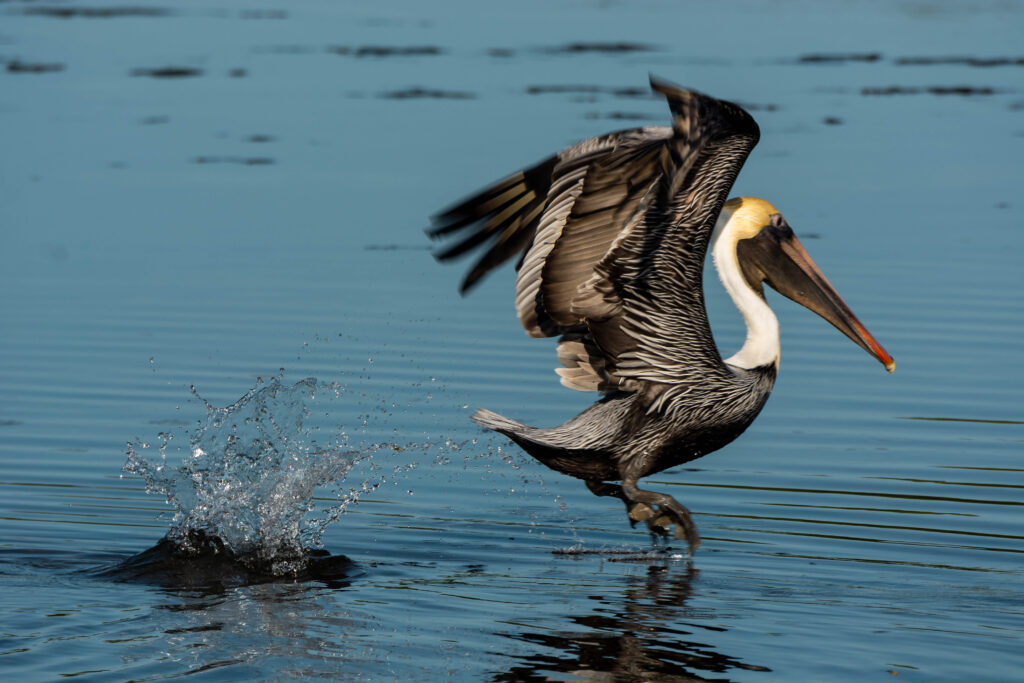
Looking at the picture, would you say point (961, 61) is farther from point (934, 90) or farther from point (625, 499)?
point (625, 499)

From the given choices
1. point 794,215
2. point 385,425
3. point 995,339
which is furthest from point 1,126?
point 995,339

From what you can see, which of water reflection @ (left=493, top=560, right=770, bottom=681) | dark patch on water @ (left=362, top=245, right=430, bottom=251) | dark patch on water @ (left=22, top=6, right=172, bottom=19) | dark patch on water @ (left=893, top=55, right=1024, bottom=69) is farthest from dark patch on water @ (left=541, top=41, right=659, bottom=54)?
water reflection @ (left=493, top=560, right=770, bottom=681)

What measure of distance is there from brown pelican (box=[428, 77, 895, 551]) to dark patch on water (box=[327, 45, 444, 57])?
1371 cm

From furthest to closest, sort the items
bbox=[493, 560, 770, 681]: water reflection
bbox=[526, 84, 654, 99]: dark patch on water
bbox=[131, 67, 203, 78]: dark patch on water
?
1. bbox=[131, 67, 203, 78]: dark patch on water
2. bbox=[526, 84, 654, 99]: dark patch on water
3. bbox=[493, 560, 770, 681]: water reflection

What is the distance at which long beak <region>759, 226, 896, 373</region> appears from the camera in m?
6.71

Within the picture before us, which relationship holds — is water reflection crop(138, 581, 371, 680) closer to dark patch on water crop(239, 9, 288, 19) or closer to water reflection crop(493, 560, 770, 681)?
water reflection crop(493, 560, 770, 681)

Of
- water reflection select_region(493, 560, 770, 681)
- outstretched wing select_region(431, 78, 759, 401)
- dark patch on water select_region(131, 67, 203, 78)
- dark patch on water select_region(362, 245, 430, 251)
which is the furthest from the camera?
dark patch on water select_region(131, 67, 203, 78)

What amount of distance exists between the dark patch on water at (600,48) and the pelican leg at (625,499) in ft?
45.4

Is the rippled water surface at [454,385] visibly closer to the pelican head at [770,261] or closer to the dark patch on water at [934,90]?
the dark patch on water at [934,90]

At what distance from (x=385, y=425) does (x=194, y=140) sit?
24.8 ft

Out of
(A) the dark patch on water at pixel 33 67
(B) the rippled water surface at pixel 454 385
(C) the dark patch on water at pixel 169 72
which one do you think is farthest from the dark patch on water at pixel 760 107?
(A) the dark patch on water at pixel 33 67

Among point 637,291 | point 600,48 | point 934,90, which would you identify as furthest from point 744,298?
point 600,48

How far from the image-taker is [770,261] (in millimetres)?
6727

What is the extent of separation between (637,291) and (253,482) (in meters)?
1.73
